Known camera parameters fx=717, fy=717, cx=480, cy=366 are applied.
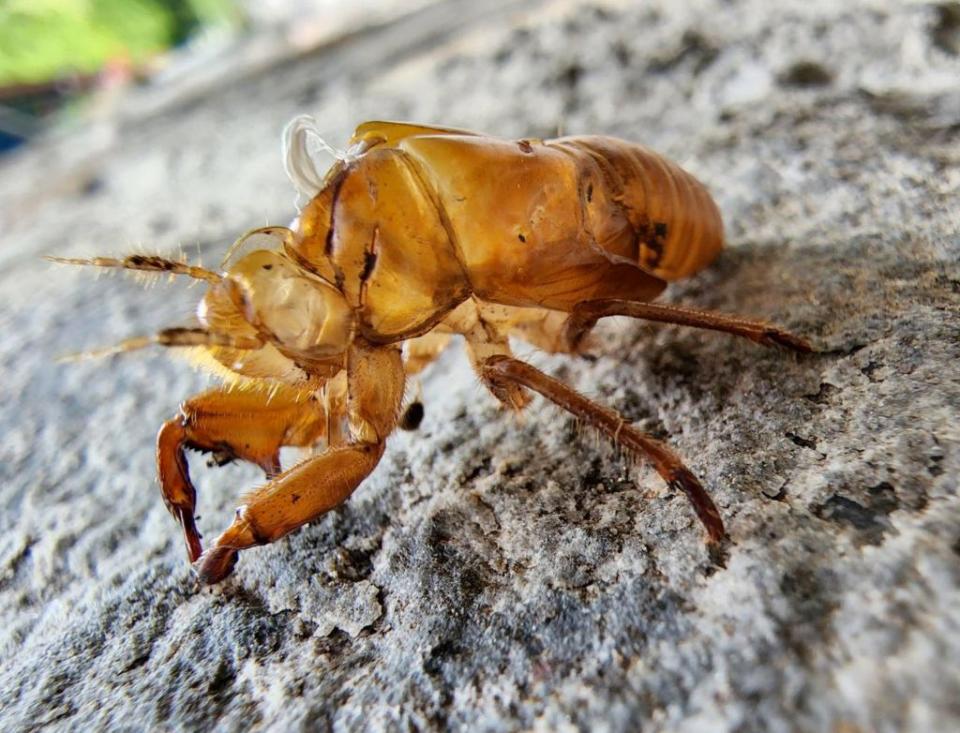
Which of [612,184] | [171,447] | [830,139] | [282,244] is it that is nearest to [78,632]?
[171,447]

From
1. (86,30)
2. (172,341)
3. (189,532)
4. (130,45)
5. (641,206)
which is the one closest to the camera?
(172,341)

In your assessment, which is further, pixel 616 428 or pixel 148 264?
pixel 148 264

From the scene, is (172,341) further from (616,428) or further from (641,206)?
(641,206)

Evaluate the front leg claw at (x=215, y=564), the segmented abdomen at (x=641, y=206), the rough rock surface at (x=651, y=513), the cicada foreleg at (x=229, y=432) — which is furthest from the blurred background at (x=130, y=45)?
the front leg claw at (x=215, y=564)

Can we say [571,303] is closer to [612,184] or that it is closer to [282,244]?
[612,184]

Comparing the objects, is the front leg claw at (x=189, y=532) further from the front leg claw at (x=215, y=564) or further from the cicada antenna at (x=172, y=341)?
the cicada antenna at (x=172, y=341)

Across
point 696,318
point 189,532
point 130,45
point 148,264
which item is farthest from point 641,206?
point 130,45
